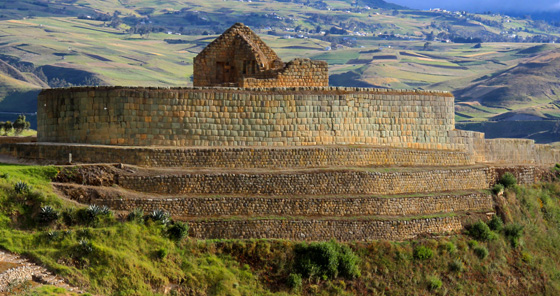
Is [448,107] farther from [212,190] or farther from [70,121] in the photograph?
[70,121]

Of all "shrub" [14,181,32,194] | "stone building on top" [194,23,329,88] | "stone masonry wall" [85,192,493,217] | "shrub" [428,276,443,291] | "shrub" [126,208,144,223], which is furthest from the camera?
"stone building on top" [194,23,329,88]

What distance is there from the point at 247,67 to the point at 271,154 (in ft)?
22.8

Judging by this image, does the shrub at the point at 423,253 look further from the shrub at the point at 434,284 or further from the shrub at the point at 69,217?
the shrub at the point at 69,217

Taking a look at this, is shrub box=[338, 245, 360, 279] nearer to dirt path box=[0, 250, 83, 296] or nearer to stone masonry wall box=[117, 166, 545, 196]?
stone masonry wall box=[117, 166, 545, 196]

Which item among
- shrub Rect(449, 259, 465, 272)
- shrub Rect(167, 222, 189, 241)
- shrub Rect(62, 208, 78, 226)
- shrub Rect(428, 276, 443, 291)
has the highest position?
shrub Rect(62, 208, 78, 226)

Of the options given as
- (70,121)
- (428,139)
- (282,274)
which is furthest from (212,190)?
(428,139)

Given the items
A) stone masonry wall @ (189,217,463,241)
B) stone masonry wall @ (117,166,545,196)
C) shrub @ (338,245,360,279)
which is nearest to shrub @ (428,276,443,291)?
stone masonry wall @ (189,217,463,241)

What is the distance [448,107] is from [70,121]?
16.6 metres

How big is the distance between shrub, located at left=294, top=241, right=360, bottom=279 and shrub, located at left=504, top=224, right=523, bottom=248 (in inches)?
351

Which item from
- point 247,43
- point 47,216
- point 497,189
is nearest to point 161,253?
point 47,216

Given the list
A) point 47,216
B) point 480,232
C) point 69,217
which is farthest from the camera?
point 480,232

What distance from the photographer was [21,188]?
3119 cm

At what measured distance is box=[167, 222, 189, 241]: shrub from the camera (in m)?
32.0

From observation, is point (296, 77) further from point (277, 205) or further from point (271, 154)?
point (277, 205)
